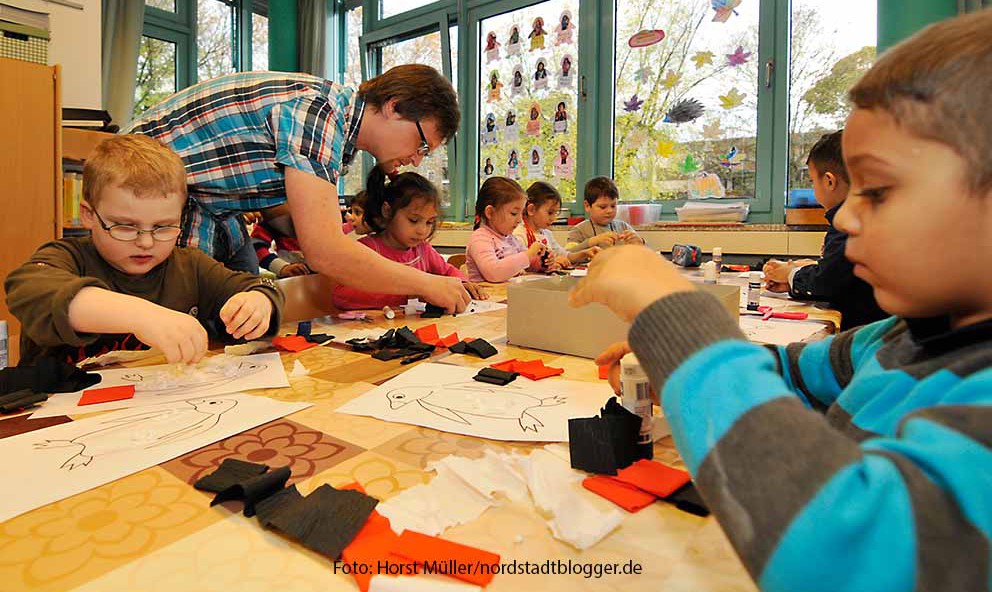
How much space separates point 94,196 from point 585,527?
97cm

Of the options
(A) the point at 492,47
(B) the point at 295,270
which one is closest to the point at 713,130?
(A) the point at 492,47

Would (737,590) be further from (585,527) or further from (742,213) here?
(742,213)

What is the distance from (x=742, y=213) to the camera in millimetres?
3182

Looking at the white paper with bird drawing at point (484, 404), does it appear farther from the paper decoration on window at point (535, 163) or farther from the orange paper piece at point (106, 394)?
the paper decoration on window at point (535, 163)

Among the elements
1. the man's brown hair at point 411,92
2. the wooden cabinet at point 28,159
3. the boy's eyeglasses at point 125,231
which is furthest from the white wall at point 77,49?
the boy's eyeglasses at point 125,231

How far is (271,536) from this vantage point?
40 centimetres

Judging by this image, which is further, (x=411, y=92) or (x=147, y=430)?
(x=411, y=92)

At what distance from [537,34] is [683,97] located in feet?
3.89

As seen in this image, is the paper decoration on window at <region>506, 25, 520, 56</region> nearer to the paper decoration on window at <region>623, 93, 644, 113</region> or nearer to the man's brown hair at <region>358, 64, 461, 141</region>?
the paper decoration on window at <region>623, 93, 644, 113</region>

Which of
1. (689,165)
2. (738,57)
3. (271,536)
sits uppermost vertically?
(738,57)

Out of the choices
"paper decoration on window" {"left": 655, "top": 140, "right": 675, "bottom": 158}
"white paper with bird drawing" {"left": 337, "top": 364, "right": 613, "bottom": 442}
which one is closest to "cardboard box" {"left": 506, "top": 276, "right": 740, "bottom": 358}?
"white paper with bird drawing" {"left": 337, "top": 364, "right": 613, "bottom": 442}

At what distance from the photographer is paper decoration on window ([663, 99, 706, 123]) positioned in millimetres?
3350

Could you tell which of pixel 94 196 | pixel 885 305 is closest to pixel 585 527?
pixel 885 305

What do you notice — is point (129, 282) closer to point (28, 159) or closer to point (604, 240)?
point (28, 159)
